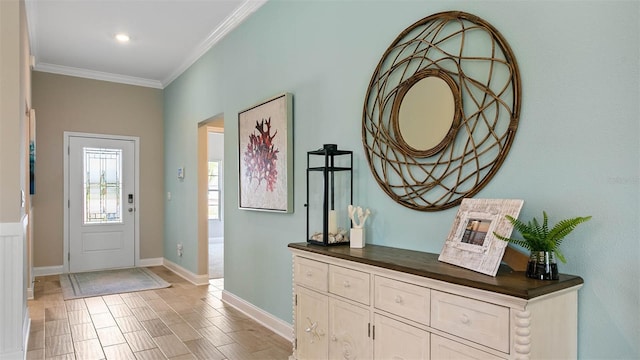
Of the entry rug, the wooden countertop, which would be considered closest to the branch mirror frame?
the wooden countertop

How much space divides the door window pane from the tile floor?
5.05ft

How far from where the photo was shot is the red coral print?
355 centimetres

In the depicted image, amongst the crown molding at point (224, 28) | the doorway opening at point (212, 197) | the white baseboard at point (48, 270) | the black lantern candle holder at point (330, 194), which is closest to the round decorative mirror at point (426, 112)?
the black lantern candle holder at point (330, 194)

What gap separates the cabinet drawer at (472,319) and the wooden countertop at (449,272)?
0.08 m

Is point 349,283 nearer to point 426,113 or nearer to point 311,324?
point 311,324

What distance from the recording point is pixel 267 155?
143 inches

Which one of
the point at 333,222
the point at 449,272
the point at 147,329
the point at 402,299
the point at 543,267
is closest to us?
the point at 543,267

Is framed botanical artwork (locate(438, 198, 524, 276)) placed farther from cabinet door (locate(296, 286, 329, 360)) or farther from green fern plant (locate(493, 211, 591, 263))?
cabinet door (locate(296, 286, 329, 360))

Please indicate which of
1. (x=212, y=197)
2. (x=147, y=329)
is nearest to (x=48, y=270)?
(x=147, y=329)

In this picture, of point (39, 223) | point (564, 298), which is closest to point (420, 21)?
point (564, 298)

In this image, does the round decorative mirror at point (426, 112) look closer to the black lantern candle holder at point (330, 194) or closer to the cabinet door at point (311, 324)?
the black lantern candle holder at point (330, 194)

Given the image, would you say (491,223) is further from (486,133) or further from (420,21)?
(420,21)

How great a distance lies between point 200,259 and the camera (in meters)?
5.32

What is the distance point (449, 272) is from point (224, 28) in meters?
3.62
